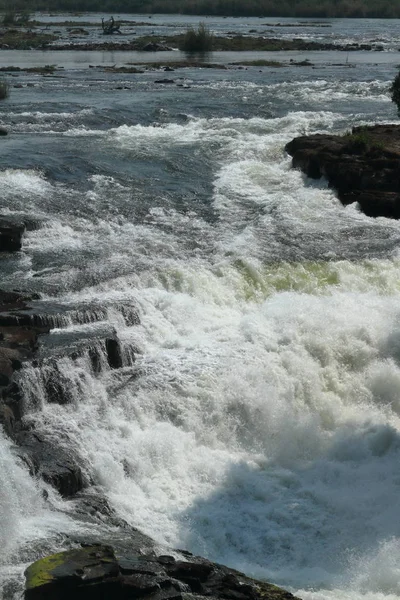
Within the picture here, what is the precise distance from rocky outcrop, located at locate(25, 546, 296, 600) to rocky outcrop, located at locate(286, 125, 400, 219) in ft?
61.9

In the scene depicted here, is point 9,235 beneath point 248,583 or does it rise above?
above

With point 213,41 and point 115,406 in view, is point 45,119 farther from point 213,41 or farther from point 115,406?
point 213,41

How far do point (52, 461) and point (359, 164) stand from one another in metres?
19.5

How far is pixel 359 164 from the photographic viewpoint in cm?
3406

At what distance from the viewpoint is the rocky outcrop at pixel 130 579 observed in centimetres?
1354

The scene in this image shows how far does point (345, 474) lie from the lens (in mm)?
19406

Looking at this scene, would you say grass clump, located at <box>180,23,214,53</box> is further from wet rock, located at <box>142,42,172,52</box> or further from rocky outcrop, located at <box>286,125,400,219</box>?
rocky outcrop, located at <box>286,125,400,219</box>

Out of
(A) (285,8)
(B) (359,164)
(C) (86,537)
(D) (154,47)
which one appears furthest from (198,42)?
(C) (86,537)

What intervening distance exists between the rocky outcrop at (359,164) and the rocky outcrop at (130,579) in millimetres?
18874

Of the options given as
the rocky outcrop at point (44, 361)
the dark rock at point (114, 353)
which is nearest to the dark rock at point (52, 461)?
the rocky outcrop at point (44, 361)

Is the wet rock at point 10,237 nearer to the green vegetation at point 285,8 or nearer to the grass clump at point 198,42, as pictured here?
the grass clump at point 198,42

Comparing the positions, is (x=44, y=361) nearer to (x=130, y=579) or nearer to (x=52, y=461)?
(x=52, y=461)

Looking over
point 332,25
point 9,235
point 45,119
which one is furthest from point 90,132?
point 332,25

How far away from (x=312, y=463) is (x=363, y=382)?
11.4 ft
